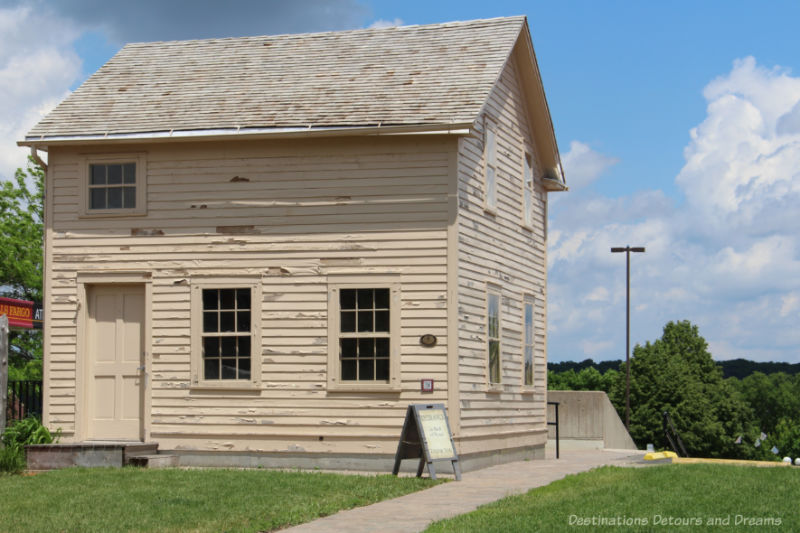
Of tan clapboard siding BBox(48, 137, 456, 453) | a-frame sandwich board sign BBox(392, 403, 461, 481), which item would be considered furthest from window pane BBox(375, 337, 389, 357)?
a-frame sandwich board sign BBox(392, 403, 461, 481)

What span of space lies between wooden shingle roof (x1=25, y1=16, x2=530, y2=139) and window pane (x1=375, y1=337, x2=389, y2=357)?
3.35 metres

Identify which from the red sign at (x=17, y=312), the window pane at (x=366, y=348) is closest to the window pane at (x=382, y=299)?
the window pane at (x=366, y=348)

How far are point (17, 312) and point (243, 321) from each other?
13404 mm

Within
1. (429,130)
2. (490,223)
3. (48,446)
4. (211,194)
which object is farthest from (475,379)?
(48,446)

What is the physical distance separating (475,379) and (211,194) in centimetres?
523

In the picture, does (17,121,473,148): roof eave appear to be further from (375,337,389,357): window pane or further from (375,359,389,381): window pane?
(375,359,389,381): window pane

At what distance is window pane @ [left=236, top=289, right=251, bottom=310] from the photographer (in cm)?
1728

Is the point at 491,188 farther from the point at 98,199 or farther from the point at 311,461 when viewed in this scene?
the point at 98,199

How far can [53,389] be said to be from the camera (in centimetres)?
1789

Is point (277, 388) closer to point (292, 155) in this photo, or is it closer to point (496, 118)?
point (292, 155)

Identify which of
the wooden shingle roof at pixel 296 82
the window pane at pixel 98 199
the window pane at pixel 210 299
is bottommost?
the window pane at pixel 210 299

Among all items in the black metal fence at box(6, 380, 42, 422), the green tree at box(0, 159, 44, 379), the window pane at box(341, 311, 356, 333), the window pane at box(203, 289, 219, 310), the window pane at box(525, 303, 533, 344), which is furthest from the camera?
the green tree at box(0, 159, 44, 379)

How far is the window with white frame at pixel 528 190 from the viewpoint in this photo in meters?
21.2

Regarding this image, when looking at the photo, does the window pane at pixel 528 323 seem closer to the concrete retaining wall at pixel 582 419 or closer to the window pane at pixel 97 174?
the concrete retaining wall at pixel 582 419
